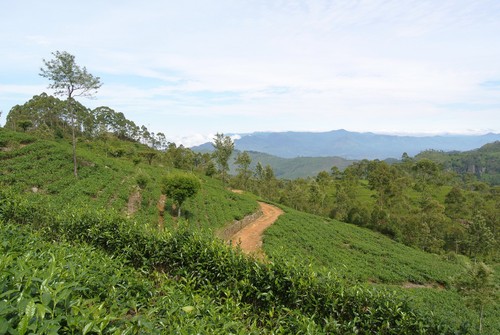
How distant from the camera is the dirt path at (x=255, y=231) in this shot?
20312 millimetres

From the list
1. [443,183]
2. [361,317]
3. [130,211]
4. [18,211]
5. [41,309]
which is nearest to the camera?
[41,309]

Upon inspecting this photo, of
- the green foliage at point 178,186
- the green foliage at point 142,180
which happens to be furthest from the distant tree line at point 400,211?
the green foliage at point 178,186

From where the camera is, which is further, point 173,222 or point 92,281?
point 173,222

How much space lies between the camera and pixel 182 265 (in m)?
7.79

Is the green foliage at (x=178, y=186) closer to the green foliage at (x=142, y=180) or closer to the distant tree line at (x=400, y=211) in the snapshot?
the green foliage at (x=142, y=180)

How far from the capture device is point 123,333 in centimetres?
284

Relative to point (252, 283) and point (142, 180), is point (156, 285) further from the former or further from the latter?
point (142, 180)

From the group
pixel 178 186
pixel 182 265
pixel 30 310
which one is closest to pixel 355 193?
pixel 178 186

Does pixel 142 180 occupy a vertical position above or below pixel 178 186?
above

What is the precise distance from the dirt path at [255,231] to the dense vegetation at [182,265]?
1006 millimetres

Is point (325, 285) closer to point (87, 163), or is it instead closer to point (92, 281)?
point (92, 281)

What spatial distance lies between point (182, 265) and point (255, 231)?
648 inches

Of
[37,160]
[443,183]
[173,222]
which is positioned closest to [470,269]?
[173,222]

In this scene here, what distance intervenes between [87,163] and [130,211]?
26.2 ft
